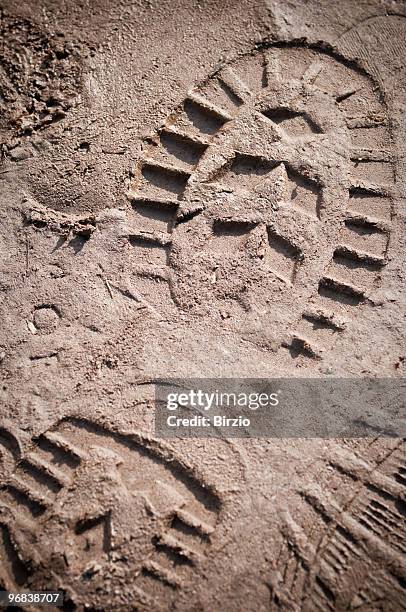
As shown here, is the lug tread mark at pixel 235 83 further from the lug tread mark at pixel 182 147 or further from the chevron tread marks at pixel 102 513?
the chevron tread marks at pixel 102 513

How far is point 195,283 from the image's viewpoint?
1.50 m

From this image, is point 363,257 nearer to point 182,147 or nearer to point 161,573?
point 182,147

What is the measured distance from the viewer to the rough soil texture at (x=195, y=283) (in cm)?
126

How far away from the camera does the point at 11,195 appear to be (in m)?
1.61

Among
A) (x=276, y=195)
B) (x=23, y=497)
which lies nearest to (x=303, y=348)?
(x=276, y=195)

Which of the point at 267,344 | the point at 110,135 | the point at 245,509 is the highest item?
the point at 110,135

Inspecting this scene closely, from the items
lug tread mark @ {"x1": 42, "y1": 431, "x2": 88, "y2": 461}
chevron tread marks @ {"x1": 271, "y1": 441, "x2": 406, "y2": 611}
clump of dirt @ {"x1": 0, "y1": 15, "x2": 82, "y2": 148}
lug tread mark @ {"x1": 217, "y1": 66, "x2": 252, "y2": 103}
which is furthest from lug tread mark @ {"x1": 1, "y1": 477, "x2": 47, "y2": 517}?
lug tread mark @ {"x1": 217, "y1": 66, "x2": 252, "y2": 103}

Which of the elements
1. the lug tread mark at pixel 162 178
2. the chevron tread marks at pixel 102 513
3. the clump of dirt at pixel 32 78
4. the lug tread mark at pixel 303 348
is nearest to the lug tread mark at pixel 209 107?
the lug tread mark at pixel 162 178

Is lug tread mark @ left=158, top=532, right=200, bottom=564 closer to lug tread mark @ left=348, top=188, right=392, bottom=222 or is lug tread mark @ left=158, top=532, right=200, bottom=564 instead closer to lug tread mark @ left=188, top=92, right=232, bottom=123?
lug tread mark @ left=348, top=188, right=392, bottom=222

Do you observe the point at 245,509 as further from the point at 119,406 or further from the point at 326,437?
the point at 119,406

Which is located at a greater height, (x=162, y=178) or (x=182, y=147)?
(x=182, y=147)

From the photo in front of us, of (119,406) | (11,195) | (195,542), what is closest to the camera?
(195,542)

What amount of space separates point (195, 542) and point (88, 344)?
64 centimetres

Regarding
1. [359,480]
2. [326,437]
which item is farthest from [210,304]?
[359,480]
